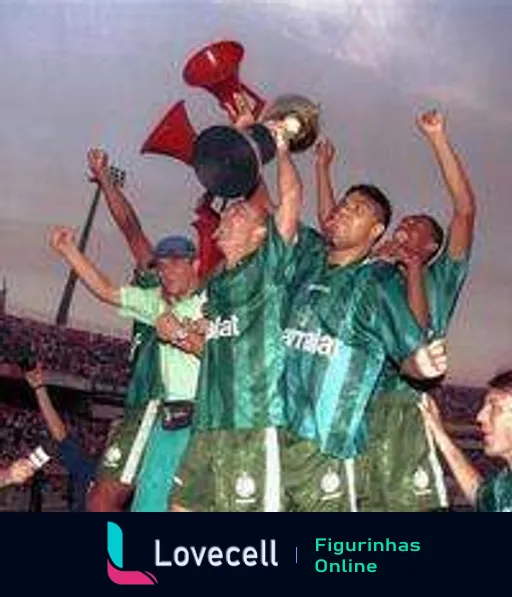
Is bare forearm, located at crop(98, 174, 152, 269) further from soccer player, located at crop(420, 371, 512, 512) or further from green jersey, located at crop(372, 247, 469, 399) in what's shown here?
soccer player, located at crop(420, 371, 512, 512)

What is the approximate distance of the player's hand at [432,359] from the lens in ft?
12.2

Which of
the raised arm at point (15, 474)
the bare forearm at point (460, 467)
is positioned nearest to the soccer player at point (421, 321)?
the bare forearm at point (460, 467)

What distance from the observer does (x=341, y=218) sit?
150 inches

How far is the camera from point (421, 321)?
12.2ft

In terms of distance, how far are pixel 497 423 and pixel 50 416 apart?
1483mm

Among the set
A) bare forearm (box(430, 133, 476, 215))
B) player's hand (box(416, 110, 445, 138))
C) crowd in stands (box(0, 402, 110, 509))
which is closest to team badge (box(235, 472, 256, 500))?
crowd in stands (box(0, 402, 110, 509))

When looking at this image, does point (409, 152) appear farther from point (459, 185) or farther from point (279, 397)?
point (279, 397)

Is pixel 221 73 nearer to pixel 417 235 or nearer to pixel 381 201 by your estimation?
pixel 381 201
